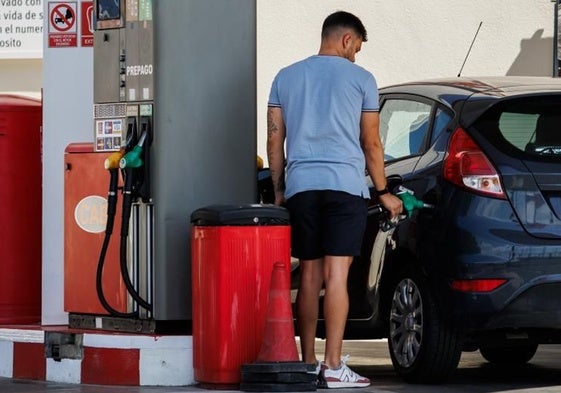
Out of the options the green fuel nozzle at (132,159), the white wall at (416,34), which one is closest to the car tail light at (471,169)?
the green fuel nozzle at (132,159)

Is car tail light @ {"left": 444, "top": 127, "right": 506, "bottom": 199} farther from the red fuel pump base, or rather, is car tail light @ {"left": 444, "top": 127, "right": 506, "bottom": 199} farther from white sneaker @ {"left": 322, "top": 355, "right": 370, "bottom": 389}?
the red fuel pump base

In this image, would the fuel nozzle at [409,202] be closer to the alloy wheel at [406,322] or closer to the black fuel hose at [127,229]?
the alloy wheel at [406,322]

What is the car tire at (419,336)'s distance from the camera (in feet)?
24.5

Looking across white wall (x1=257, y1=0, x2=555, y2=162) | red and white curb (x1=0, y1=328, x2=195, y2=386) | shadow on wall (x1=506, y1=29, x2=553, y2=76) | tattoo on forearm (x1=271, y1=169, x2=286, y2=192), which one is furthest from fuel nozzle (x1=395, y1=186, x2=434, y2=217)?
shadow on wall (x1=506, y1=29, x2=553, y2=76)

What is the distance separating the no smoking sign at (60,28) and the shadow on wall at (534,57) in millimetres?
6784

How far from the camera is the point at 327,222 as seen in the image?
726 centimetres

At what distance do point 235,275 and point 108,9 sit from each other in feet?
5.66

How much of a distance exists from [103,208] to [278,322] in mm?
1469

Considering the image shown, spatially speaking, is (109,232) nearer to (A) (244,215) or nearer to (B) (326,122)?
(A) (244,215)

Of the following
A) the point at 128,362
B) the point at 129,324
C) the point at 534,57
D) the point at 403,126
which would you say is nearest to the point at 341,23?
the point at 403,126

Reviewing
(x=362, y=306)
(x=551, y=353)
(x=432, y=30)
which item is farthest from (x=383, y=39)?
(x=362, y=306)

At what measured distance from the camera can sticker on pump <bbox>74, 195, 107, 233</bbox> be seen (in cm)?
791

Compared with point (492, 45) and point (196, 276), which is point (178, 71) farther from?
point (492, 45)

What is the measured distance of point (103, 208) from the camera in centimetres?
792
